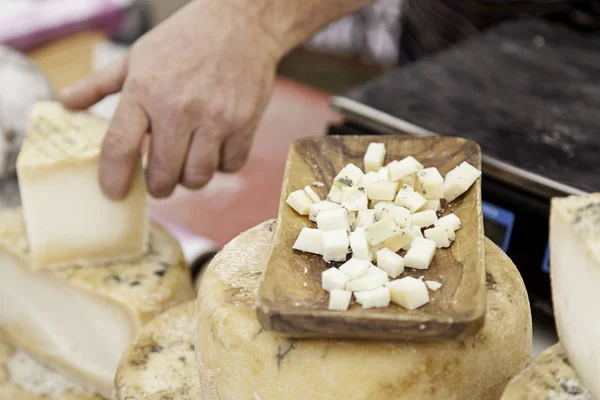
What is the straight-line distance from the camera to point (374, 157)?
805 millimetres

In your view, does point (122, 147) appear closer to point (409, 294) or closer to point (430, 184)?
point (430, 184)

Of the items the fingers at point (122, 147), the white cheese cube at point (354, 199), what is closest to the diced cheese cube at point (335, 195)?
the white cheese cube at point (354, 199)

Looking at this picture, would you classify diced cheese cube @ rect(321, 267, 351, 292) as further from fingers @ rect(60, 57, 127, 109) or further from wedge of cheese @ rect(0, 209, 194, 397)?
fingers @ rect(60, 57, 127, 109)

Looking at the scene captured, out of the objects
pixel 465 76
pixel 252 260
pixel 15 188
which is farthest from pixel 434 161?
pixel 15 188

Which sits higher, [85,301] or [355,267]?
[355,267]

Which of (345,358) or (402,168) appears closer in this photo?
(345,358)

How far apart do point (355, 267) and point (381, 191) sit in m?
0.15

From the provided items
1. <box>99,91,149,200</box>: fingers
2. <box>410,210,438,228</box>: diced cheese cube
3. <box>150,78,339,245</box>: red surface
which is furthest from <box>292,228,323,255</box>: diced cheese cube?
<box>150,78,339,245</box>: red surface

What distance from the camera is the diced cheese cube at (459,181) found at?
753 mm

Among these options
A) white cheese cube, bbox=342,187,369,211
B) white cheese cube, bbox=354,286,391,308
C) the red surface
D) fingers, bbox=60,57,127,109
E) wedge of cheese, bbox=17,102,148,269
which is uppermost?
white cheese cube, bbox=354,286,391,308

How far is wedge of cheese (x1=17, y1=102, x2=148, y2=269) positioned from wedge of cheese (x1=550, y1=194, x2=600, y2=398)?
72 cm

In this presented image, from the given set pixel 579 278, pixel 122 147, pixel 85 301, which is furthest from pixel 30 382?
pixel 579 278

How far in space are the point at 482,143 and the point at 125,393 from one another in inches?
26.5

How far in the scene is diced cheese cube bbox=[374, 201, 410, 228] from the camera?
2.30 feet
